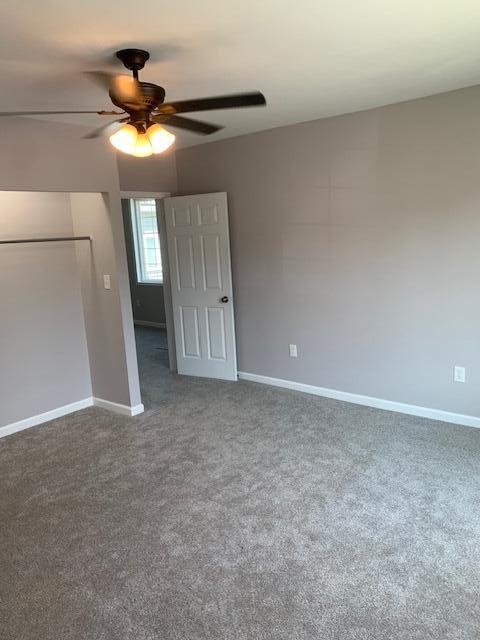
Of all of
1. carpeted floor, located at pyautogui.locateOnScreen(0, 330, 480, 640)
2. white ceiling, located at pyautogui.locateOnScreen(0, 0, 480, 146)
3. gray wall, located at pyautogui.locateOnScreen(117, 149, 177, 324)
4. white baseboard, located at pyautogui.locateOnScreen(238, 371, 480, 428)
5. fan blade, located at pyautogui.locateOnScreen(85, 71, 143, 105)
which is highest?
white ceiling, located at pyautogui.locateOnScreen(0, 0, 480, 146)

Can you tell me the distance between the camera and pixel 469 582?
2102mm

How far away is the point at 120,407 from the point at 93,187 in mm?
1978

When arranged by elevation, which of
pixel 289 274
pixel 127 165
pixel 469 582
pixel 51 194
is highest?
pixel 127 165

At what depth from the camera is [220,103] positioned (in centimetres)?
206

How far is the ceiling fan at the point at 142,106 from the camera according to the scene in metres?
1.99

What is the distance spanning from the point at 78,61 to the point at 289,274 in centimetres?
267

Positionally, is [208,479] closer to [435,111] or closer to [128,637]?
[128,637]

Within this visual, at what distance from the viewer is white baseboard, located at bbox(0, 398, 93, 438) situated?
388 centimetres

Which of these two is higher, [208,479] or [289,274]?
[289,274]

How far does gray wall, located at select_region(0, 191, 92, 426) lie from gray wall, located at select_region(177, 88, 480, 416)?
1652 millimetres

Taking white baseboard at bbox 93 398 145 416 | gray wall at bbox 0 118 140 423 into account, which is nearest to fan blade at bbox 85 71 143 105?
gray wall at bbox 0 118 140 423

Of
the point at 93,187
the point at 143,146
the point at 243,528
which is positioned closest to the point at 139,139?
the point at 143,146

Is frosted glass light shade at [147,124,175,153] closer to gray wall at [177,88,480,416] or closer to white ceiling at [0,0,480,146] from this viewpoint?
white ceiling at [0,0,480,146]

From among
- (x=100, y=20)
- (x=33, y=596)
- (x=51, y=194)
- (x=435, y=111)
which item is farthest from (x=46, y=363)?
(x=435, y=111)
